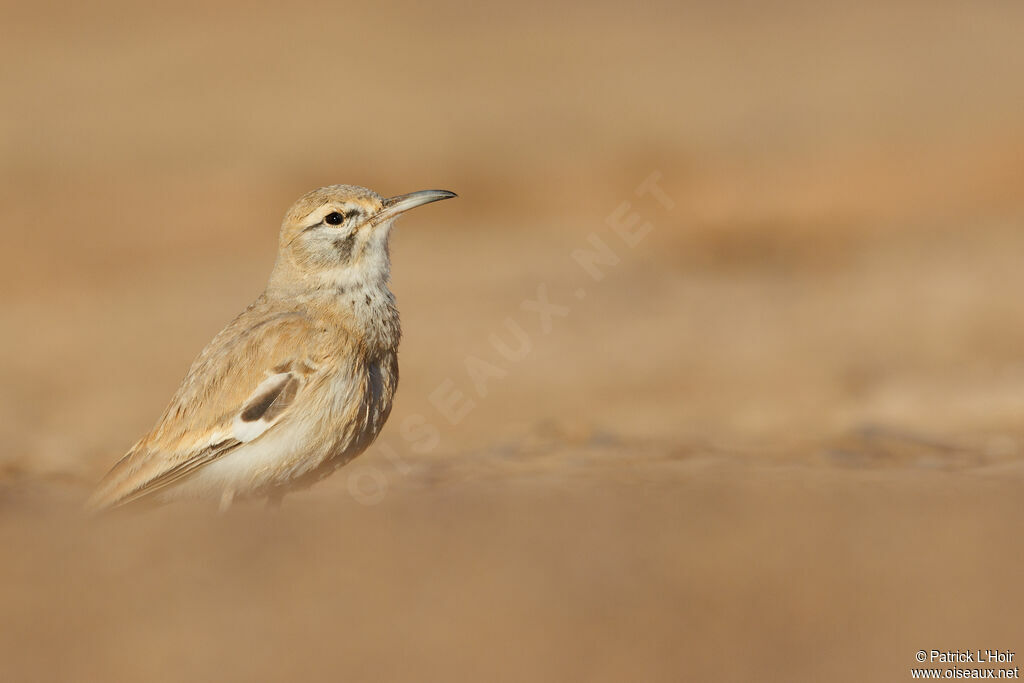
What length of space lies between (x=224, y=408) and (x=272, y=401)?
314 mm

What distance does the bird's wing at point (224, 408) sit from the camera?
6.16 metres

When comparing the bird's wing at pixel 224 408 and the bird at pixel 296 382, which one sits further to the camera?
the bird's wing at pixel 224 408

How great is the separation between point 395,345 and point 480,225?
13.0m

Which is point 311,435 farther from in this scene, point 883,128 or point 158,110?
point 158,110

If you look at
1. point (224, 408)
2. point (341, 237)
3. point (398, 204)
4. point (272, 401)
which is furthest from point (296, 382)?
point (398, 204)

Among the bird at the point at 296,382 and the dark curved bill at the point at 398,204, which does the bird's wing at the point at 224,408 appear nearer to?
the bird at the point at 296,382

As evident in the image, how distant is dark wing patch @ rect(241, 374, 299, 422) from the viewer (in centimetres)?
611

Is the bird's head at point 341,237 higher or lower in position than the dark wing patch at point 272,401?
higher

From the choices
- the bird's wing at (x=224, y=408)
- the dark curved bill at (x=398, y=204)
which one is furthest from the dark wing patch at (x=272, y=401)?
the dark curved bill at (x=398, y=204)

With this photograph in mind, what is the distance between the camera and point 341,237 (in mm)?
6762

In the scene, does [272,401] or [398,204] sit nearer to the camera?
[272,401]

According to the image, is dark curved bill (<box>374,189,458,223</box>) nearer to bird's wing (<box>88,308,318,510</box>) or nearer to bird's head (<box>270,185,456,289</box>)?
bird's head (<box>270,185,456,289</box>)

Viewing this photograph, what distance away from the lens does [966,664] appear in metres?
4.46

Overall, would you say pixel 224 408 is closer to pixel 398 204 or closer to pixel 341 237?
pixel 341 237
